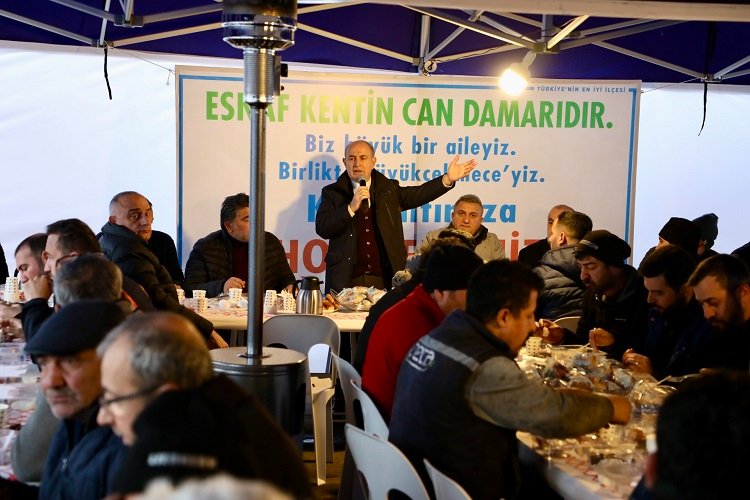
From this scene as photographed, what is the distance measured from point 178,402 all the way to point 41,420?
140 cm

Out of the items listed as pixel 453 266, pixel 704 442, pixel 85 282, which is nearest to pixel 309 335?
pixel 453 266

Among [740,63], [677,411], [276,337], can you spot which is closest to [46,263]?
[276,337]

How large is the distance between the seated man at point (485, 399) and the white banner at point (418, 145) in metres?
5.01

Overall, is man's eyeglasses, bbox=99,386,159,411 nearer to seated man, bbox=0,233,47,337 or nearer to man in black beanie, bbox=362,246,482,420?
man in black beanie, bbox=362,246,482,420

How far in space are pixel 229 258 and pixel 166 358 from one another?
17.1ft

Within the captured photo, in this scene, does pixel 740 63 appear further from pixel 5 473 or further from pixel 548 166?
pixel 5 473

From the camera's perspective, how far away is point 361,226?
7.45 m

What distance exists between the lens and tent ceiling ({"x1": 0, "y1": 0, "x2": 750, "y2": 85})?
282 inches

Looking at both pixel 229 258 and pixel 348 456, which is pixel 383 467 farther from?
pixel 229 258

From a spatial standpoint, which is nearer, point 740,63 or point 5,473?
point 5,473

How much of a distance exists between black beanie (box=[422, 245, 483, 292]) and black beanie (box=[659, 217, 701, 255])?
340cm

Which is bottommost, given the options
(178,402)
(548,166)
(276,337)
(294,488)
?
(276,337)

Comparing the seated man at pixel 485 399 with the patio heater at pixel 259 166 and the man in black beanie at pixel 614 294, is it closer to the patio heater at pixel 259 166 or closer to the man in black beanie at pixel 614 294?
the patio heater at pixel 259 166

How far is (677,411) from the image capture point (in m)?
1.65
